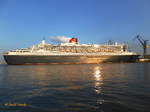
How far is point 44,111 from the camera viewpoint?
7422 millimetres

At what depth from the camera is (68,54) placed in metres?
71.5

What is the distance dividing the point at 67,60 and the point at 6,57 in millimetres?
25755

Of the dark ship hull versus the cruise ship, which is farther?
the cruise ship

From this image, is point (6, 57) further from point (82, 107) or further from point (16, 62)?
point (82, 107)

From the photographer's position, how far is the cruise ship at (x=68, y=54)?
66938mm

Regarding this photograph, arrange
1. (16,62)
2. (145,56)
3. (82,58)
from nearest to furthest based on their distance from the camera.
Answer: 1. (16,62)
2. (82,58)
3. (145,56)

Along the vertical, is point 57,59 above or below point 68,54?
below

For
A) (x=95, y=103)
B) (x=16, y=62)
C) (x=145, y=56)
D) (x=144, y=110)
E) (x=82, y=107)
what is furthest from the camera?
(x=145, y=56)

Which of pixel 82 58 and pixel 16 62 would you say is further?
pixel 82 58

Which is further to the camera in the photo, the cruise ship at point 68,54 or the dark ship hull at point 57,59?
the cruise ship at point 68,54

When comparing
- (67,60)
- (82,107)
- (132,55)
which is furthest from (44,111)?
(132,55)

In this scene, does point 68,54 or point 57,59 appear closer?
point 57,59

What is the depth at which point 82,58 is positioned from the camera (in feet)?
236

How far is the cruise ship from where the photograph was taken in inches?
2635
